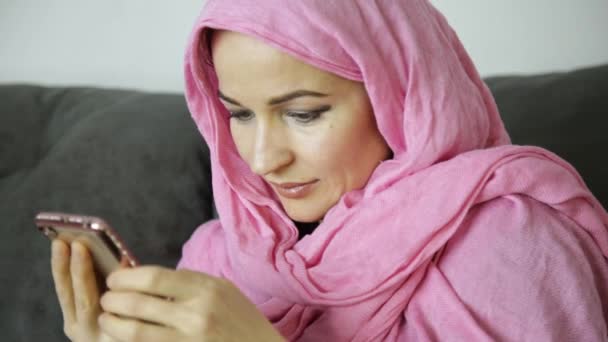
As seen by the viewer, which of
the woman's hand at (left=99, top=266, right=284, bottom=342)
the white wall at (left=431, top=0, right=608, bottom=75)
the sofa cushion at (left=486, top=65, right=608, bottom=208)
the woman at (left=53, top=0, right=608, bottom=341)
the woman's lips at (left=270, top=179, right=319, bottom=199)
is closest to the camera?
the woman's hand at (left=99, top=266, right=284, bottom=342)

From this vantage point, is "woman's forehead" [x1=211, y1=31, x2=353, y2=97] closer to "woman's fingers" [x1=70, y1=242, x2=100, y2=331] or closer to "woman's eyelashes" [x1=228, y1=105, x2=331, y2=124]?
"woman's eyelashes" [x1=228, y1=105, x2=331, y2=124]

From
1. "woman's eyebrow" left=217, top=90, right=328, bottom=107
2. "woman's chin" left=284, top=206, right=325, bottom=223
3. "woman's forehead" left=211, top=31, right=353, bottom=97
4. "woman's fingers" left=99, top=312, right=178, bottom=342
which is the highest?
"woman's forehead" left=211, top=31, right=353, bottom=97

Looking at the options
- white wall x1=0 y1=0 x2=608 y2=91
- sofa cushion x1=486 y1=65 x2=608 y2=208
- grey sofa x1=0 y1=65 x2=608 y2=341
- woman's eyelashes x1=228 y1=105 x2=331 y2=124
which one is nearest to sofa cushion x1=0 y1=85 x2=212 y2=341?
grey sofa x1=0 y1=65 x2=608 y2=341

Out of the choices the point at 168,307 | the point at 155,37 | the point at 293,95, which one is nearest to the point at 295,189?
the point at 293,95

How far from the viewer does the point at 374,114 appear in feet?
2.44

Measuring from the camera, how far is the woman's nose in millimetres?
722

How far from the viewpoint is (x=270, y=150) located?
0.72m

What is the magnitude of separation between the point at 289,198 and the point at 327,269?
4.5 inches

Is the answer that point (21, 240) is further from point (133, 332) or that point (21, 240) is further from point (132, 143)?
point (133, 332)

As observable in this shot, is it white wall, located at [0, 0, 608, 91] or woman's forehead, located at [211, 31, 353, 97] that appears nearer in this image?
woman's forehead, located at [211, 31, 353, 97]

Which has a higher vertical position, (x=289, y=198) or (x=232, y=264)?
(x=289, y=198)

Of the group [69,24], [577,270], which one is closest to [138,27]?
[69,24]

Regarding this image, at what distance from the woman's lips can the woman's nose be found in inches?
1.8

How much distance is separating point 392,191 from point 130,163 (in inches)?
27.9
